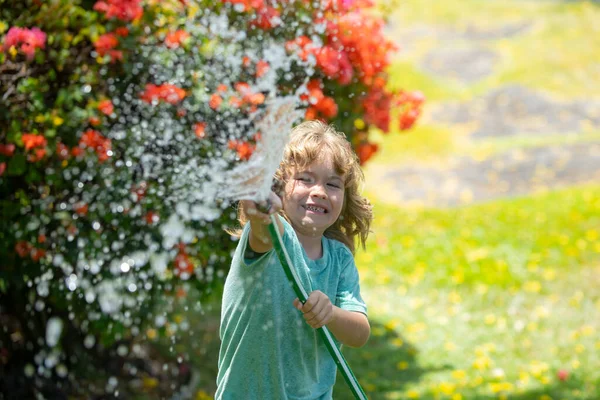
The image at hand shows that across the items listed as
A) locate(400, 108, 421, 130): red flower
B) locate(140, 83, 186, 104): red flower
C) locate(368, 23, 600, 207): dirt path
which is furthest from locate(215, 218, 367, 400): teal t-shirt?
locate(368, 23, 600, 207): dirt path

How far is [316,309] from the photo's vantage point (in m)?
1.53

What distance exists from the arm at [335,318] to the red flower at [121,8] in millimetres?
1625

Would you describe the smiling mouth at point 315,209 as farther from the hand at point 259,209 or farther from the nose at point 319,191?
the hand at point 259,209

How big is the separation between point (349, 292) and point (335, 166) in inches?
11.1

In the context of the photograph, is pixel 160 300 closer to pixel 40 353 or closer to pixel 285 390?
pixel 40 353

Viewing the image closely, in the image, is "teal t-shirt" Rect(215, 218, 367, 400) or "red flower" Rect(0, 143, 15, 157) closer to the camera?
"teal t-shirt" Rect(215, 218, 367, 400)

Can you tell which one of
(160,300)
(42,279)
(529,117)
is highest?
(42,279)

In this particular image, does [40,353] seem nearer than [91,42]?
No

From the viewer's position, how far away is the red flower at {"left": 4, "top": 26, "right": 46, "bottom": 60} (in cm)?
271

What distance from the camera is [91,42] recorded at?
117 inches

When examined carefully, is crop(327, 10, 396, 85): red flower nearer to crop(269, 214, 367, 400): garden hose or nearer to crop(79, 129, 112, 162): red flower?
crop(79, 129, 112, 162): red flower

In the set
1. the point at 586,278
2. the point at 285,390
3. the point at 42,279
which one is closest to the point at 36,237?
the point at 42,279

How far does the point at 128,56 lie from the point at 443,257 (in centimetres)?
423

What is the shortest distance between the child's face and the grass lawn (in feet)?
7.95
